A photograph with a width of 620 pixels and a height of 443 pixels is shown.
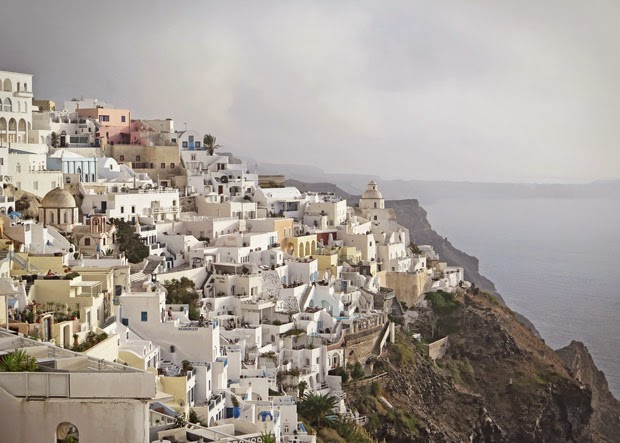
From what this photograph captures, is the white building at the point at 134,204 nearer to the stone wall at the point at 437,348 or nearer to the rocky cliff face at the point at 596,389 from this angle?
the stone wall at the point at 437,348

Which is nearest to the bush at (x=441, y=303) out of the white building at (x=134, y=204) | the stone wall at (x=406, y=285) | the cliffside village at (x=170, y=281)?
the stone wall at (x=406, y=285)

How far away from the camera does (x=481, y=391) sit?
2098 centimetres

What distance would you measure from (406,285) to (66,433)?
58.2ft

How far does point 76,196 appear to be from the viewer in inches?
731

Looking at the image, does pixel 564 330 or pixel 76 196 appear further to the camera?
pixel 564 330

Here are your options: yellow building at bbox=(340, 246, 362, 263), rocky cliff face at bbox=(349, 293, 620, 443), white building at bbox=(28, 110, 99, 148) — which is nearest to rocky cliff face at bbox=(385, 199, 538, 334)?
rocky cliff face at bbox=(349, 293, 620, 443)

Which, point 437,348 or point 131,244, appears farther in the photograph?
point 437,348

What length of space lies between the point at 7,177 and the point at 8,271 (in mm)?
6228

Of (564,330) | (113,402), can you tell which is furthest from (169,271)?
(564,330)

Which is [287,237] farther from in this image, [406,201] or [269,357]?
[406,201]

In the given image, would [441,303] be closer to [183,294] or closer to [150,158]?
[150,158]

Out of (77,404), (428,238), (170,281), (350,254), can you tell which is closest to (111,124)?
(350,254)

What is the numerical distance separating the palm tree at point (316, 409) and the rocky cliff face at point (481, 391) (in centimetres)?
183

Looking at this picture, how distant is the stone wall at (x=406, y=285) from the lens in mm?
22594
